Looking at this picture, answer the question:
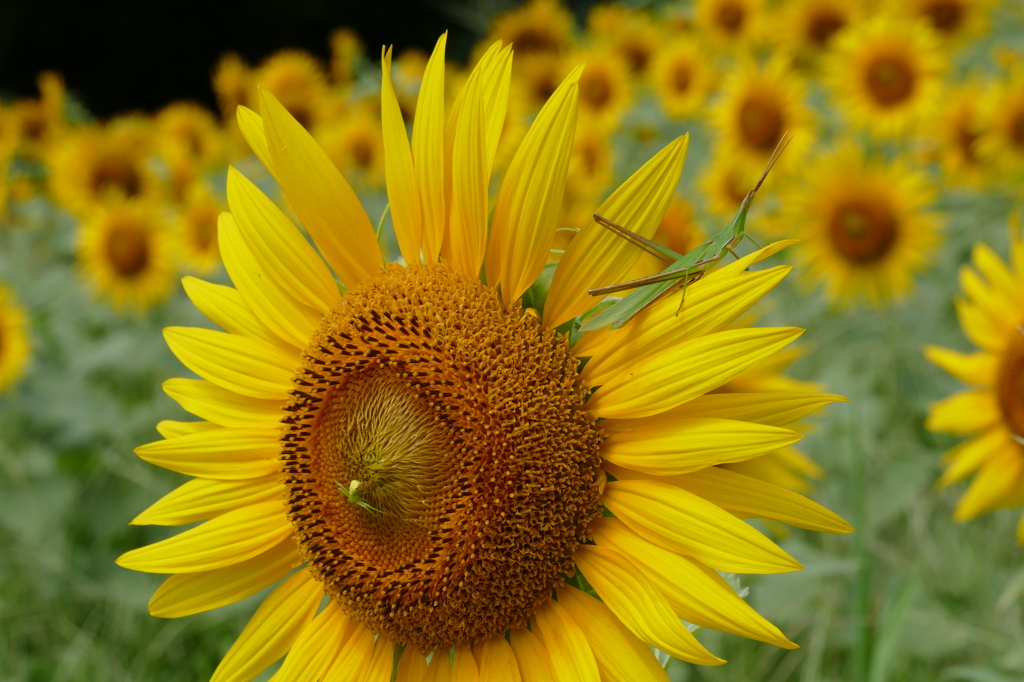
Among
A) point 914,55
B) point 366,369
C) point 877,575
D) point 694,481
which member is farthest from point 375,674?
point 914,55

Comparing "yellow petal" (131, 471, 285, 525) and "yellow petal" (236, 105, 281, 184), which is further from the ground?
"yellow petal" (236, 105, 281, 184)

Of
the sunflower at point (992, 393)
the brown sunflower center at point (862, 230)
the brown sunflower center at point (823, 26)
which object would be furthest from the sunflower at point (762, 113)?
the sunflower at point (992, 393)

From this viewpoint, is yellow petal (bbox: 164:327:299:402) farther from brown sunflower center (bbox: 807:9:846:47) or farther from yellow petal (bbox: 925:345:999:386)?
brown sunflower center (bbox: 807:9:846:47)

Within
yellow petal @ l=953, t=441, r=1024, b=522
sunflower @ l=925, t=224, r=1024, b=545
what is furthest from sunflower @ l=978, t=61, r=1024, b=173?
yellow petal @ l=953, t=441, r=1024, b=522

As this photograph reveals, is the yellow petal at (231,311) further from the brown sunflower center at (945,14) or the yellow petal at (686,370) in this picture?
the brown sunflower center at (945,14)

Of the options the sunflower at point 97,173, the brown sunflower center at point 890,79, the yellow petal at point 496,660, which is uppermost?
the brown sunflower center at point 890,79

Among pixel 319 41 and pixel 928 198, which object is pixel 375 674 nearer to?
pixel 928 198
